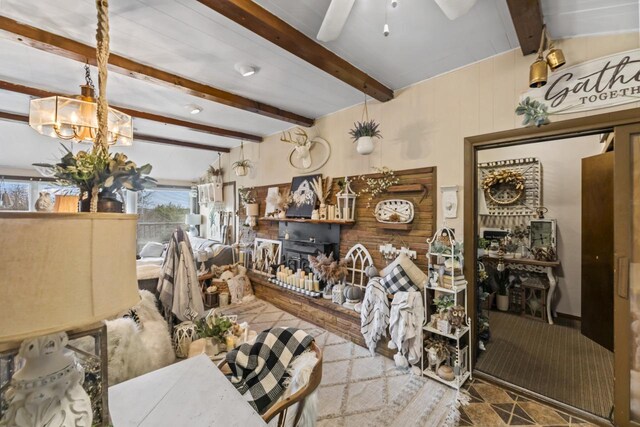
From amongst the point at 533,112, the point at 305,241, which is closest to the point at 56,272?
the point at 533,112

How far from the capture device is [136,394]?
3.64ft

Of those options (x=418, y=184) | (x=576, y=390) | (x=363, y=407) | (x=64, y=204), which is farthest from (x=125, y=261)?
(x=576, y=390)

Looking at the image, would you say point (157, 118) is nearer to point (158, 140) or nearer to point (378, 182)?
point (158, 140)

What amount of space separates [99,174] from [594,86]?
9.40ft

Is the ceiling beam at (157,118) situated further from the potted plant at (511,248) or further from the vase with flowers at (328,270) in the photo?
the potted plant at (511,248)

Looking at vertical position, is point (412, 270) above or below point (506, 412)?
above

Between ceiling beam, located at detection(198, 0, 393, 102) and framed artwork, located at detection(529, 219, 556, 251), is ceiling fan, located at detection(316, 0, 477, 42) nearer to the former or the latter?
ceiling beam, located at detection(198, 0, 393, 102)

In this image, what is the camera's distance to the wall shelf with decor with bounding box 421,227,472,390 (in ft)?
7.28

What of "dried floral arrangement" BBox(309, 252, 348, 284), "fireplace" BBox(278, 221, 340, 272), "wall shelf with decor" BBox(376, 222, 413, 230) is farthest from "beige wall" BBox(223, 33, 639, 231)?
"dried floral arrangement" BBox(309, 252, 348, 284)

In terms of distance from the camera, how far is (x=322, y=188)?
365cm

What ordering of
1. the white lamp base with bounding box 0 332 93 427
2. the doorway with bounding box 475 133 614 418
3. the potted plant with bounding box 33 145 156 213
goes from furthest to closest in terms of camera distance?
the doorway with bounding box 475 133 614 418, the potted plant with bounding box 33 145 156 213, the white lamp base with bounding box 0 332 93 427

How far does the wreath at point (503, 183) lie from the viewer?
12.7 feet

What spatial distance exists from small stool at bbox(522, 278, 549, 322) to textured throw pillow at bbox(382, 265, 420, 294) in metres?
2.17

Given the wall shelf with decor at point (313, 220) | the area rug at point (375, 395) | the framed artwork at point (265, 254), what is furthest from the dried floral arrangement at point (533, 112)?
the framed artwork at point (265, 254)
